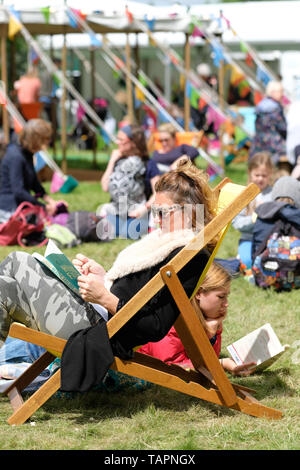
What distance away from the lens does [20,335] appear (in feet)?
10.1

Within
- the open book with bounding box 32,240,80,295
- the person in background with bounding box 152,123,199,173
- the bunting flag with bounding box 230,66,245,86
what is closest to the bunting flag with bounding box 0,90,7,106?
the person in background with bounding box 152,123,199,173

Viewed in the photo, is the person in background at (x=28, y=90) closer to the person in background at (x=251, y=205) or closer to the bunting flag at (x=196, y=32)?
the bunting flag at (x=196, y=32)

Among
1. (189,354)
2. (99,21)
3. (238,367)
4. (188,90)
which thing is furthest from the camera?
(188,90)

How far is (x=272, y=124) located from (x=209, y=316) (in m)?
7.30

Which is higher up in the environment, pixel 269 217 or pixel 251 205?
pixel 269 217

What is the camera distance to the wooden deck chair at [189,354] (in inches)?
120

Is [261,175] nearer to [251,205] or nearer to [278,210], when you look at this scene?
[251,205]

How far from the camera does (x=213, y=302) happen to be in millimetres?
3754

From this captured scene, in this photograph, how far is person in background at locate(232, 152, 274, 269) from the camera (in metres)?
6.12

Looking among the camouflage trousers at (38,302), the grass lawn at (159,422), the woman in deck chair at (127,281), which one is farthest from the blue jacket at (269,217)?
the camouflage trousers at (38,302)

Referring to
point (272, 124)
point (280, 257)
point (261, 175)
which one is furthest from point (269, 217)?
point (272, 124)

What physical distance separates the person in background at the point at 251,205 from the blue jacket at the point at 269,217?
1.09 feet
